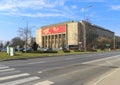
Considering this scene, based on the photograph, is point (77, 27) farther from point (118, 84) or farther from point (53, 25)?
point (118, 84)

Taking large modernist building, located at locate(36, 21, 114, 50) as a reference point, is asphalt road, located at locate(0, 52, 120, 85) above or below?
below

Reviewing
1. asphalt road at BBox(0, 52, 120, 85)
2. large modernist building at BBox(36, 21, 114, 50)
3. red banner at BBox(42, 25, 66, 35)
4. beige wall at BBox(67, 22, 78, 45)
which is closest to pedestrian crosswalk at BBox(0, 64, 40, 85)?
asphalt road at BBox(0, 52, 120, 85)

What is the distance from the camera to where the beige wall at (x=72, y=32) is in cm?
15577

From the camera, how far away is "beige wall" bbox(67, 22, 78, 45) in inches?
6133

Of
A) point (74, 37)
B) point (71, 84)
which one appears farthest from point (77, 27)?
point (71, 84)

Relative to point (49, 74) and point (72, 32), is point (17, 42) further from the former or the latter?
point (49, 74)

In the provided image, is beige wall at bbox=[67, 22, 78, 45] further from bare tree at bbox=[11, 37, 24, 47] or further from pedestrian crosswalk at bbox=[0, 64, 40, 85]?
pedestrian crosswalk at bbox=[0, 64, 40, 85]

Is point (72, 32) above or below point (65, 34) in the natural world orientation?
above

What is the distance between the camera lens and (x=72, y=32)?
162750 mm

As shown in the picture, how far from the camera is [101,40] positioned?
154 meters

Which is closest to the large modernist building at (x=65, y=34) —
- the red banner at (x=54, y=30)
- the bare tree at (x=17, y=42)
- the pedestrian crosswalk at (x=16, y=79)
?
the red banner at (x=54, y=30)

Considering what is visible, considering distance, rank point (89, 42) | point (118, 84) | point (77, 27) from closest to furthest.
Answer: point (118, 84)
point (89, 42)
point (77, 27)

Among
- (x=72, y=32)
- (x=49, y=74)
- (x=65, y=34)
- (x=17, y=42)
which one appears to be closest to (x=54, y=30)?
(x=65, y=34)

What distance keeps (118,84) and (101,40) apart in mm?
143103
